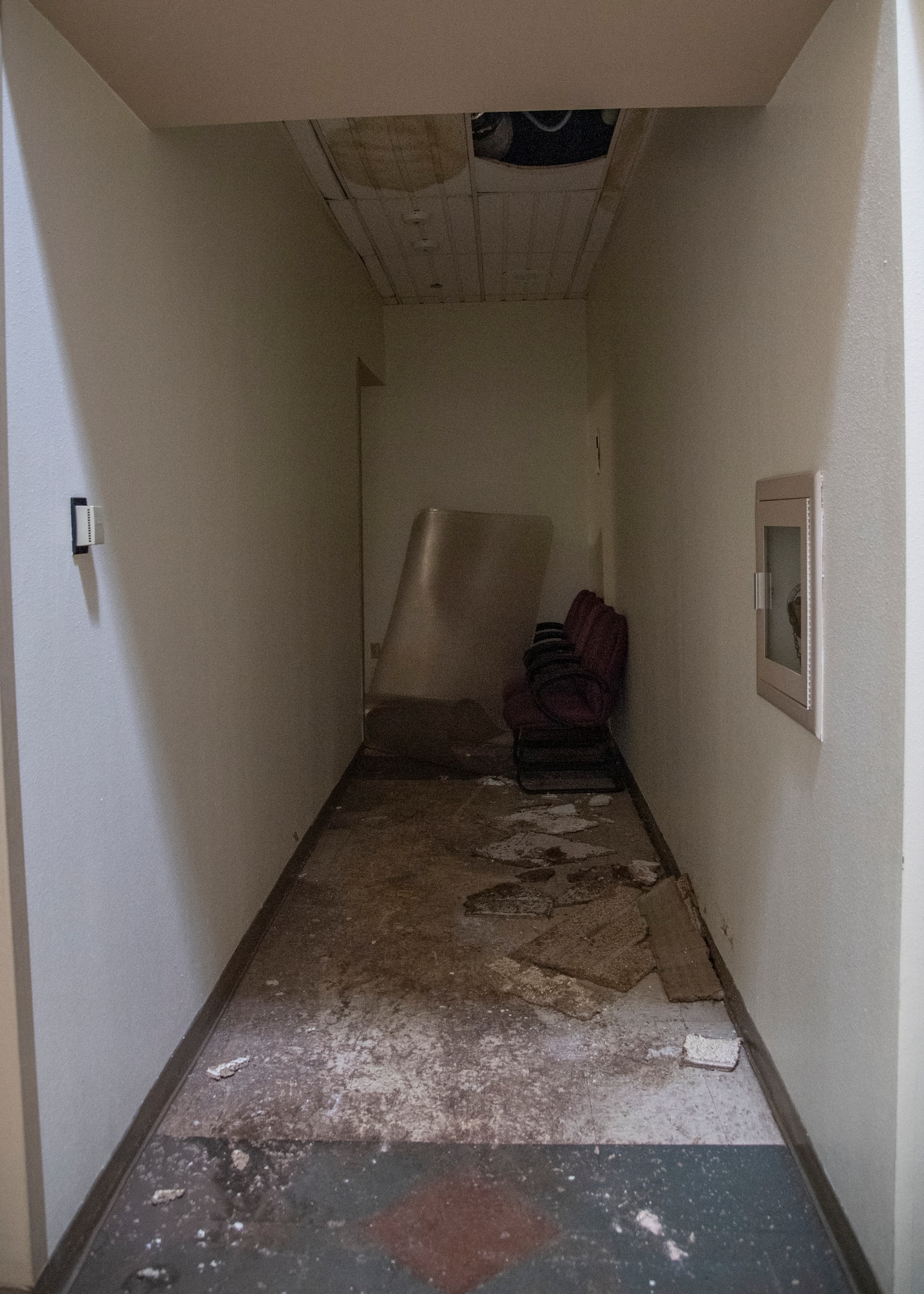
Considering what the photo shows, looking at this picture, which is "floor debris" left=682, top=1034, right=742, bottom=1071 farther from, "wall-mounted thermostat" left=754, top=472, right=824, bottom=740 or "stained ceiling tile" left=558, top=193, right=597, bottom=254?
"stained ceiling tile" left=558, top=193, right=597, bottom=254

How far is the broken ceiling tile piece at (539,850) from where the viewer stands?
408cm

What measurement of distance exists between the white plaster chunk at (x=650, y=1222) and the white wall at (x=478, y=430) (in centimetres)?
516

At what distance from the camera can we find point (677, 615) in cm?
368

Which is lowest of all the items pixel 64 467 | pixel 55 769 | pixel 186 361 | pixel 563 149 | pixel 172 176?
pixel 55 769

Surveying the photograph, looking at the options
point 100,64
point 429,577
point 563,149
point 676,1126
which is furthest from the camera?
point 429,577

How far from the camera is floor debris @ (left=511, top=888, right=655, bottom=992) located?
3031 millimetres

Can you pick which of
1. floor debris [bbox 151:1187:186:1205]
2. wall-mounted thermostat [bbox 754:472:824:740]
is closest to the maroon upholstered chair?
wall-mounted thermostat [bbox 754:472:824:740]

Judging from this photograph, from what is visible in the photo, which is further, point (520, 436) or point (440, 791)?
point (520, 436)

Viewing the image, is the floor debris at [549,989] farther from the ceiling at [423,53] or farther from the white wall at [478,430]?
the white wall at [478,430]

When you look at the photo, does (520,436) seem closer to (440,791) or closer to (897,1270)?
(440,791)

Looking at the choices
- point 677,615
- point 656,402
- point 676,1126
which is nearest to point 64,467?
point 676,1126

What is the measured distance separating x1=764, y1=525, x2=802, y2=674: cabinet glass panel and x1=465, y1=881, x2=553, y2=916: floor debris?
5.21ft

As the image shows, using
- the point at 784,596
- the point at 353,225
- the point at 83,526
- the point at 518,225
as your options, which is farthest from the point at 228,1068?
the point at 518,225

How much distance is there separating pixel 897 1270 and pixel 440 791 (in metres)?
3.68
